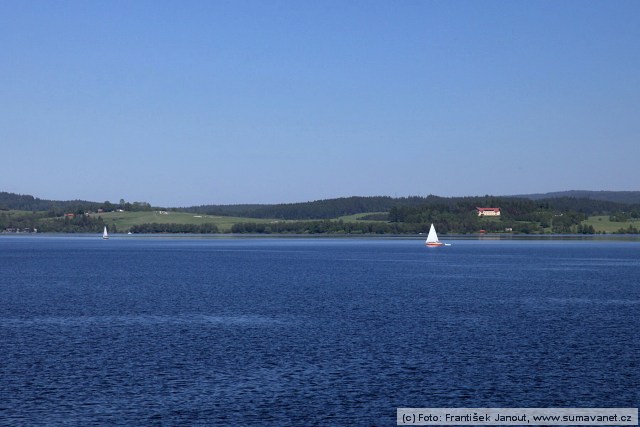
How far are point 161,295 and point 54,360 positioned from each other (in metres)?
36.4

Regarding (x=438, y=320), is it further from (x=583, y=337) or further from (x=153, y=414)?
(x=153, y=414)

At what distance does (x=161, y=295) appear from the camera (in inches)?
3056

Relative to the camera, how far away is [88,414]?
102 feet

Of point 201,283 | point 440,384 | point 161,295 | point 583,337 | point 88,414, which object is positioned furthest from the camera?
point 201,283

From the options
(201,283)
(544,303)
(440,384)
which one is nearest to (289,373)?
(440,384)

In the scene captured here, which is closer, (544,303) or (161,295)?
(544,303)

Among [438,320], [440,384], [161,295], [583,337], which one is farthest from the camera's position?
[161,295]

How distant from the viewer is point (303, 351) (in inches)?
1742

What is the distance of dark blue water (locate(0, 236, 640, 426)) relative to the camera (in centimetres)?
3256

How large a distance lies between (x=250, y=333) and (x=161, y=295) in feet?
94.7

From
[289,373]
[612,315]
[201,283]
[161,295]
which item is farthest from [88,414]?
[201,283]

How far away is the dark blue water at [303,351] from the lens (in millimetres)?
32562

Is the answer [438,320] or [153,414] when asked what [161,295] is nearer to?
[438,320]

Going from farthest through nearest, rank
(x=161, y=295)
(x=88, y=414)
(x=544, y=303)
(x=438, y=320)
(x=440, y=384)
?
(x=161, y=295) < (x=544, y=303) < (x=438, y=320) < (x=440, y=384) < (x=88, y=414)
